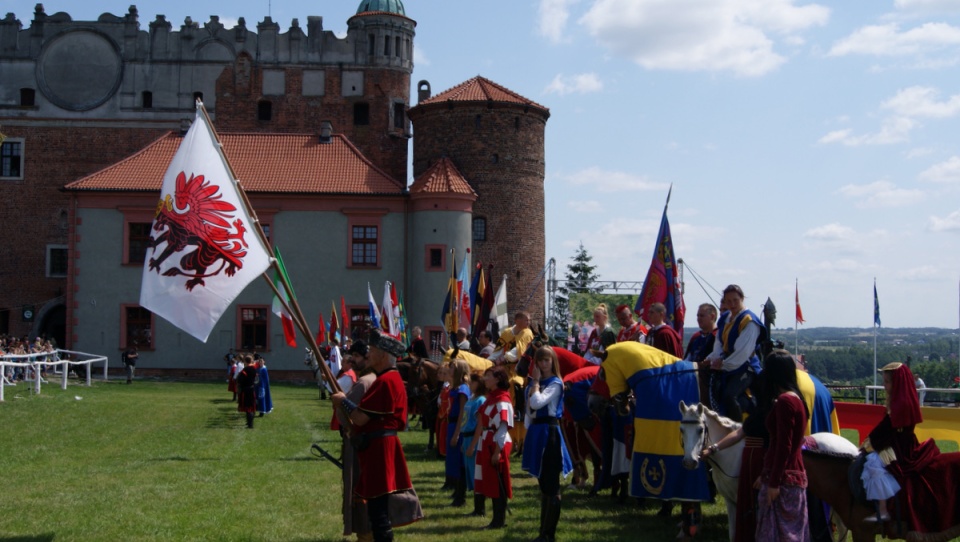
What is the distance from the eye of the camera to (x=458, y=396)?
42.5 ft

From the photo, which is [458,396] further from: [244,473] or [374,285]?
[374,285]

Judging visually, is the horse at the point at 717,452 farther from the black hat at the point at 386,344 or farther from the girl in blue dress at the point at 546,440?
the black hat at the point at 386,344

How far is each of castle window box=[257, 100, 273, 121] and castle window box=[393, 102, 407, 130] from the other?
6131 mm

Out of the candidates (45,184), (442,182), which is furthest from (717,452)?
(45,184)

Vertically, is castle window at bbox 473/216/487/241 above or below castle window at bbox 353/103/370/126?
below

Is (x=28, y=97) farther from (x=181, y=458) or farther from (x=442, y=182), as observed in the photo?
(x=181, y=458)

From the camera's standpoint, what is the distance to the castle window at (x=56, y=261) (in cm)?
5059

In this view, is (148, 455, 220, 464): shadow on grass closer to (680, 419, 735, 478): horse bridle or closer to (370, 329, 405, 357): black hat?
(370, 329, 405, 357): black hat

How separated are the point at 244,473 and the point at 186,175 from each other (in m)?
6.57

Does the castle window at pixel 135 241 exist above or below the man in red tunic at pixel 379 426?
above

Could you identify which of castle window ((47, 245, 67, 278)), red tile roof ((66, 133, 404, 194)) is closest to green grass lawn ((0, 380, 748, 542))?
red tile roof ((66, 133, 404, 194))

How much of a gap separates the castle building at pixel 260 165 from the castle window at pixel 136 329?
0.19 feet

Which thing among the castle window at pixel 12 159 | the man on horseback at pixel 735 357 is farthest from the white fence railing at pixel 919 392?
the castle window at pixel 12 159

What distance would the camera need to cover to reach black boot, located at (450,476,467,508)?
12.5 metres
